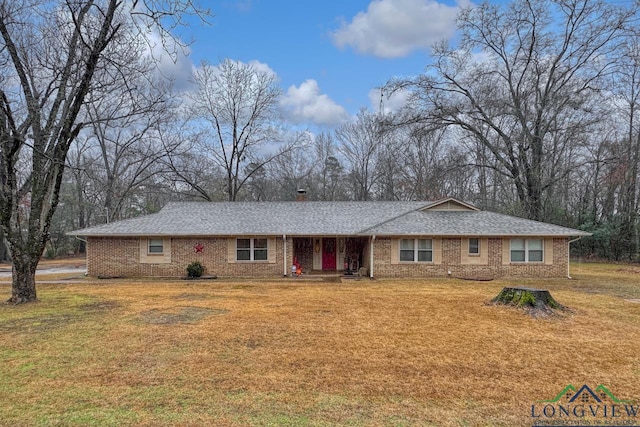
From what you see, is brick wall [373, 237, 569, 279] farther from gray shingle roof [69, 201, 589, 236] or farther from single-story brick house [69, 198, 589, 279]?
gray shingle roof [69, 201, 589, 236]

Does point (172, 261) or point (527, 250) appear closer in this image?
point (527, 250)

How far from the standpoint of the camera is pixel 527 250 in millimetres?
17062

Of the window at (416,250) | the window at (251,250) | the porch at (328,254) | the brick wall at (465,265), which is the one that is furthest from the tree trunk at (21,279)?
the window at (416,250)

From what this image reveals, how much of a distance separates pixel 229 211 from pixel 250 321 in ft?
40.3

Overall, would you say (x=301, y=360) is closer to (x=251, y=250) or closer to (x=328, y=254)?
(x=251, y=250)

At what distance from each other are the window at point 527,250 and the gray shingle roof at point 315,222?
1.79 feet

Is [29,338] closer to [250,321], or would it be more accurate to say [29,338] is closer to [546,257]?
[250,321]

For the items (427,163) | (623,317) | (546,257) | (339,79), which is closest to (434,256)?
(546,257)

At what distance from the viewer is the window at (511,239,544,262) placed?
55.9 feet

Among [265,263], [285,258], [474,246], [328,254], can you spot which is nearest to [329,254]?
[328,254]

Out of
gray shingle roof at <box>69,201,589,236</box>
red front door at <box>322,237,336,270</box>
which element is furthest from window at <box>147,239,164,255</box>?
red front door at <box>322,237,336,270</box>

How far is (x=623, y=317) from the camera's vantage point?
29.9 feet

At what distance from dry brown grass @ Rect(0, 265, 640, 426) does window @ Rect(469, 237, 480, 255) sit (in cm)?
607

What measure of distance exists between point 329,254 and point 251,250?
3.96 meters
